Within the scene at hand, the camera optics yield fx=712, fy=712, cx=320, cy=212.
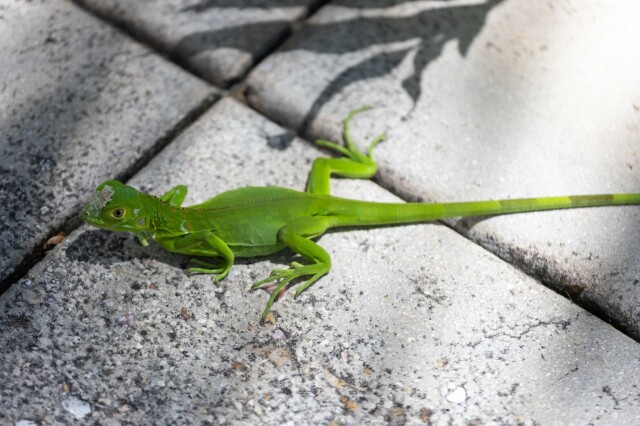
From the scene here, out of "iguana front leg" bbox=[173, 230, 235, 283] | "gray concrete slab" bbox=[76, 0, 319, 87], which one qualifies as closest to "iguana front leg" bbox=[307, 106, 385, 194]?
"iguana front leg" bbox=[173, 230, 235, 283]

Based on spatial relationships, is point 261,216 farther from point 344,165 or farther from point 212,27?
point 212,27

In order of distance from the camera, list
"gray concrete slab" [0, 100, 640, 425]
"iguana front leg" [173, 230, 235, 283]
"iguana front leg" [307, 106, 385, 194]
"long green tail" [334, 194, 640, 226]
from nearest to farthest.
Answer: "gray concrete slab" [0, 100, 640, 425] → "iguana front leg" [173, 230, 235, 283] → "long green tail" [334, 194, 640, 226] → "iguana front leg" [307, 106, 385, 194]

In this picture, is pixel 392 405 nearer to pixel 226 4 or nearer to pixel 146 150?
pixel 146 150

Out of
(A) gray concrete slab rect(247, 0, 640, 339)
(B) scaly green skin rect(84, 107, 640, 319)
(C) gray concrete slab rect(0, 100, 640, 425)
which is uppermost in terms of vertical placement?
(A) gray concrete slab rect(247, 0, 640, 339)

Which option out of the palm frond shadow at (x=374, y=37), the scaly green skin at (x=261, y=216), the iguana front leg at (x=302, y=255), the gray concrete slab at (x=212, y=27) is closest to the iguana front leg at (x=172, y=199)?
the scaly green skin at (x=261, y=216)

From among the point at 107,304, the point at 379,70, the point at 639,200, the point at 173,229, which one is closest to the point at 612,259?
the point at 639,200

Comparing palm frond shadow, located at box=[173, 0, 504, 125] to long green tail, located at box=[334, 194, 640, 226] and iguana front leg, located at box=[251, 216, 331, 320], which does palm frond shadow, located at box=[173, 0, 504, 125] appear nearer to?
long green tail, located at box=[334, 194, 640, 226]
